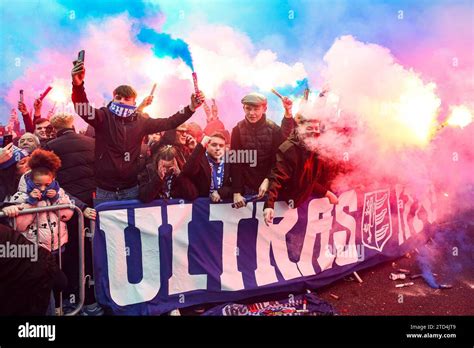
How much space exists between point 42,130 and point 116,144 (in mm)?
775

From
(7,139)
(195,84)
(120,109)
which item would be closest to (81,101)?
(120,109)

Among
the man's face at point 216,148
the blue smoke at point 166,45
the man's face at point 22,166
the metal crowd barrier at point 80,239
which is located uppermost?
the blue smoke at point 166,45

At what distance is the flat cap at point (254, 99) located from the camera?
3469 mm

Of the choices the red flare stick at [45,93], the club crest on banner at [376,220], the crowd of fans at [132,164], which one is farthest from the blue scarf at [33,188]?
the club crest on banner at [376,220]

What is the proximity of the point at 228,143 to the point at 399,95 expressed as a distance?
1707 millimetres

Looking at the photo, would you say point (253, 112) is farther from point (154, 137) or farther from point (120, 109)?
point (120, 109)

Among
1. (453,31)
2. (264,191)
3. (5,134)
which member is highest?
(453,31)

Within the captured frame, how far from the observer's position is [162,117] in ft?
11.3

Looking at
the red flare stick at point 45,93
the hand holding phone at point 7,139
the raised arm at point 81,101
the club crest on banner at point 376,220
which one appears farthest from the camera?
the club crest on banner at point 376,220

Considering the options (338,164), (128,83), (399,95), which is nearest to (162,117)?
(128,83)

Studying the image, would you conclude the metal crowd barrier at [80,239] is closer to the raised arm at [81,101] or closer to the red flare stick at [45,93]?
the raised arm at [81,101]

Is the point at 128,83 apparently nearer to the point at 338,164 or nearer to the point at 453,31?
the point at 338,164

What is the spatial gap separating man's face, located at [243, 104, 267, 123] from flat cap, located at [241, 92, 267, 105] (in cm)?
3

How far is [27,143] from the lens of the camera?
344cm
